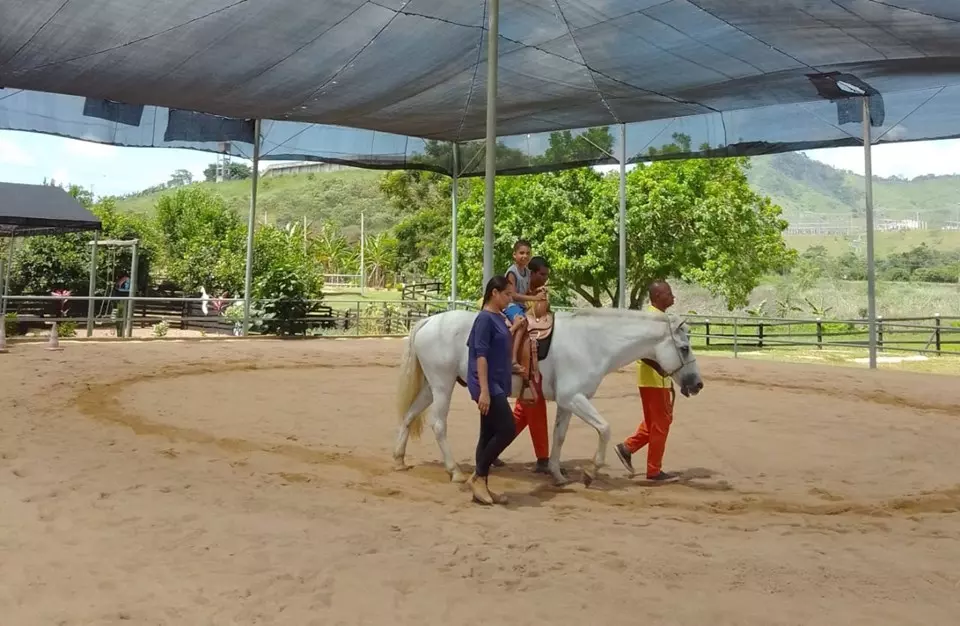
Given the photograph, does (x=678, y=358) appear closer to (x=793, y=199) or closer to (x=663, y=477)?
(x=663, y=477)

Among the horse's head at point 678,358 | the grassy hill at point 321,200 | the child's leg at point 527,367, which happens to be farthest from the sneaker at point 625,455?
the grassy hill at point 321,200

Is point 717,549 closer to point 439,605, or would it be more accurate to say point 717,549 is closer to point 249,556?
point 439,605

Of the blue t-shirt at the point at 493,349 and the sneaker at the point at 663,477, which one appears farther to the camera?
the sneaker at the point at 663,477

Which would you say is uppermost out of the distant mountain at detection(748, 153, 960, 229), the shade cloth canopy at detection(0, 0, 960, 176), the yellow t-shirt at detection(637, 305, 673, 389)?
the distant mountain at detection(748, 153, 960, 229)

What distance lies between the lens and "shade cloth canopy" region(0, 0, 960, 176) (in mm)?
7871

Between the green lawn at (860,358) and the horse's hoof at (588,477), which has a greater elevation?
the green lawn at (860,358)

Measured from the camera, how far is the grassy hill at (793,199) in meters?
80.9

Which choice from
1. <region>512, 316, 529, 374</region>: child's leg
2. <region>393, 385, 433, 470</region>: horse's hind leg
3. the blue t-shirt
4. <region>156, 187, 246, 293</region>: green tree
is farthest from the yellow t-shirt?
<region>156, 187, 246, 293</region>: green tree

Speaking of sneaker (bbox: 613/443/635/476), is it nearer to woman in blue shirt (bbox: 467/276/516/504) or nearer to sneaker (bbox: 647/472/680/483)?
sneaker (bbox: 647/472/680/483)

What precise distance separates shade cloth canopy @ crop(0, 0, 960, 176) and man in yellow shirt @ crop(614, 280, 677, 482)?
Answer: 4.28m

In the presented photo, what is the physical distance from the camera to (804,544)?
3.60 meters

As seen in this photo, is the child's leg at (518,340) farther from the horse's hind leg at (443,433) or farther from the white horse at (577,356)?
the horse's hind leg at (443,433)

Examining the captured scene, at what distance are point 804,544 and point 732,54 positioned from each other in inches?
283

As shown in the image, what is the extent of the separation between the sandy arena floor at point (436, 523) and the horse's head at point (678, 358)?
27.6 inches
